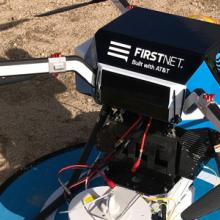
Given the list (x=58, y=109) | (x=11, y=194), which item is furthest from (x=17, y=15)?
(x=11, y=194)

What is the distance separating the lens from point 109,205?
457 centimetres

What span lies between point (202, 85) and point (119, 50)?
0.71 meters

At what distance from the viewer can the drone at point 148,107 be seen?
3865mm

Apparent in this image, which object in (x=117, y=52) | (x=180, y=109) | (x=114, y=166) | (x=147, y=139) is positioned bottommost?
(x=114, y=166)

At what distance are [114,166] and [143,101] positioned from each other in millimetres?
956

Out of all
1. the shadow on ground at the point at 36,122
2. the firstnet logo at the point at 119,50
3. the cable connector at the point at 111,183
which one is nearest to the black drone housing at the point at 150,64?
the firstnet logo at the point at 119,50

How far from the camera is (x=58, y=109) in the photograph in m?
7.82

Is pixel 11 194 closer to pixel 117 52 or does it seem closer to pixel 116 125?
pixel 116 125

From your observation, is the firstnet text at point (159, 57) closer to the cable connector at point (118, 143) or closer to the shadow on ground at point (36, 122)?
the cable connector at point (118, 143)

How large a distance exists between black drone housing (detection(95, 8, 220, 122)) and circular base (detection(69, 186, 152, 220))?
3.24 ft

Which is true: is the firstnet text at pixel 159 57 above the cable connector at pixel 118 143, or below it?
above

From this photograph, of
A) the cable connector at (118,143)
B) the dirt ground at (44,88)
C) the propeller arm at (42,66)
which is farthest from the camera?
the dirt ground at (44,88)

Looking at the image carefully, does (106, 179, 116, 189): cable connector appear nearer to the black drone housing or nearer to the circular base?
the circular base

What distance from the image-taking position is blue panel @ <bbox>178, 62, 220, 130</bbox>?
152 inches
